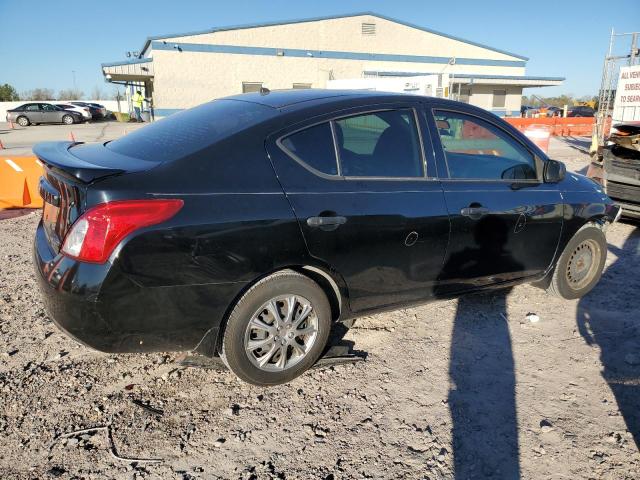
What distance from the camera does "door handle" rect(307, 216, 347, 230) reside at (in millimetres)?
2840

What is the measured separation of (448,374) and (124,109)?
55.2 m

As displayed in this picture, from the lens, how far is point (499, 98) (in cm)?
3519

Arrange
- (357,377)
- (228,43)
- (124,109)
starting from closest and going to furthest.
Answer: (357,377) → (228,43) → (124,109)

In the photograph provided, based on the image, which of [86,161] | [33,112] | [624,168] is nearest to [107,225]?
[86,161]

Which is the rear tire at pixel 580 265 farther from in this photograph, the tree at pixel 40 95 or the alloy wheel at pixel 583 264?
the tree at pixel 40 95

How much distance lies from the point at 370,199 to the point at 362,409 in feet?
4.09

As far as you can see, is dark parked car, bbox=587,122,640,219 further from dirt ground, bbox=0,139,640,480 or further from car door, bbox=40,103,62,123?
car door, bbox=40,103,62,123

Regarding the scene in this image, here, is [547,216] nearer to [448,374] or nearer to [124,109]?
[448,374]

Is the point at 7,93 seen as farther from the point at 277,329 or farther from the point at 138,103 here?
the point at 277,329

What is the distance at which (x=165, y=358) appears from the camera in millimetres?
3334

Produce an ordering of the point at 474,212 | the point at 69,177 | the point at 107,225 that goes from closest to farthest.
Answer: the point at 107,225
the point at 69,177
the point at 474,212

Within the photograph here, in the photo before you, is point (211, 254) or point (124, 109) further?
point (124, 109)

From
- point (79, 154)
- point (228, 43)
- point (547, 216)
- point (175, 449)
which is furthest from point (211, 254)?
point (228, 43)

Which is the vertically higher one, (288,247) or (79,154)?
(79,154)
